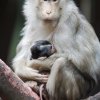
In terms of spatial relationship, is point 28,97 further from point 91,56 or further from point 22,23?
point 22,23

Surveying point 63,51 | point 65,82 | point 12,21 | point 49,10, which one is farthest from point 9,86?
point 12,21

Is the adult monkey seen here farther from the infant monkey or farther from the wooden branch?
the wooden branch

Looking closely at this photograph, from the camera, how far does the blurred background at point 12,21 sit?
8023 millimetres

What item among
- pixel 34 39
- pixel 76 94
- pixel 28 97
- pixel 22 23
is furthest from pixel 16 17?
pixel 28 97

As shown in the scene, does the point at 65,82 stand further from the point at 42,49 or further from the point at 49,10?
the point at 49,10

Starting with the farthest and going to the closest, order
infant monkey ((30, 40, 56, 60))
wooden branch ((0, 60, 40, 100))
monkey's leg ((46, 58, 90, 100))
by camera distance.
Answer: infant monkey ((30, 40, 56, 60)) < monkey's leg ((46, 58, 90, 100)) < wooden branch ((0, 60, 40, 100))

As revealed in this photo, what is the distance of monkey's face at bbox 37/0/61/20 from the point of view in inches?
254

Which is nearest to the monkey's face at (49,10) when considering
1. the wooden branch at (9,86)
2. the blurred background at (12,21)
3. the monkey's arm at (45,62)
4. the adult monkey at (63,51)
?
the adult monkey at (63,51)

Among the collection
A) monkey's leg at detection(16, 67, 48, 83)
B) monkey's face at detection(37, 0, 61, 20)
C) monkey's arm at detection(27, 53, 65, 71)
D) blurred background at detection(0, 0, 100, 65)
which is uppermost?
monkey's face at detection(37, 0, 61, 20)

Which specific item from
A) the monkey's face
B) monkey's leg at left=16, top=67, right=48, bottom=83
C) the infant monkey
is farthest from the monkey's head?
the monkey's face

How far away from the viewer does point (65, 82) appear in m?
6.34

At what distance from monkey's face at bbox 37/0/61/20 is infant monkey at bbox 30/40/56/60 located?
25cm

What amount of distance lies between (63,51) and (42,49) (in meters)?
0.21

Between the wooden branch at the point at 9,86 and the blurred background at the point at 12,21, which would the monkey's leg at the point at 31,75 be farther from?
the blurred background at the point at 12,21
